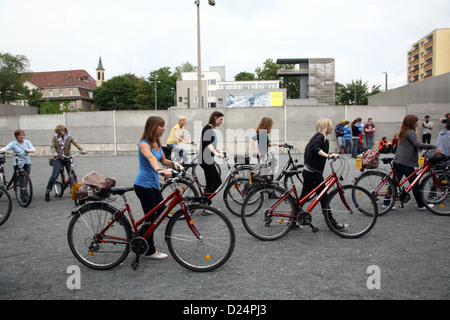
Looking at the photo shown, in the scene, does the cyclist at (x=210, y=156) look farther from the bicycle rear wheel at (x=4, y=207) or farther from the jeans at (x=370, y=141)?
the jeans at (x=370, y=141)

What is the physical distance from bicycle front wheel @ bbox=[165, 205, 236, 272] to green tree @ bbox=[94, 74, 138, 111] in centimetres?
8382

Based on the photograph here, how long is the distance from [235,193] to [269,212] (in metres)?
1.66

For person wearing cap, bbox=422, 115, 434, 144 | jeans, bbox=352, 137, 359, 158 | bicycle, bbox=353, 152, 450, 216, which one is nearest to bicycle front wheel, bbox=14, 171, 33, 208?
bicycle, bbox=353, 152, 450, 216

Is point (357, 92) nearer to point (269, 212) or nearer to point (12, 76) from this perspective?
point (269, 212)

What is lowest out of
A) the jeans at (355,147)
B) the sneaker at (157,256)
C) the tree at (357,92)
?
the sneaker at (157,256)

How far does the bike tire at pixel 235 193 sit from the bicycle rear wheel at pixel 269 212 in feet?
4.76

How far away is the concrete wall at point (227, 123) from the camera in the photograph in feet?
57.6

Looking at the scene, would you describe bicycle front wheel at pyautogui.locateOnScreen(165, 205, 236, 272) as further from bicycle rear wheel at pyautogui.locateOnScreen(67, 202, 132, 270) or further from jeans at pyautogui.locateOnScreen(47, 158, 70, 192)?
jeans at pyautogui.locateOnScreen(47, 158, 70, 192)

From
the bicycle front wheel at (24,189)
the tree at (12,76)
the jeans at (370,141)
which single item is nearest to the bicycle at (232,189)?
the bicycle front wheel at (24,189)

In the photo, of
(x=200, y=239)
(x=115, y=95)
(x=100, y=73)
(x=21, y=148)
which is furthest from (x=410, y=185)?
(x=100, y=73)

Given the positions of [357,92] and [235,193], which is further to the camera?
[357,92]

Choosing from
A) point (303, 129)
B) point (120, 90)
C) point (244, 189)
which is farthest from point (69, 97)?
point (244, 189)

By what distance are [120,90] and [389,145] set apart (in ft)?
Result: 253

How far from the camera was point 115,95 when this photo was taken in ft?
274
